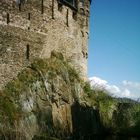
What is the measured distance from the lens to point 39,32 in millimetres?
34281

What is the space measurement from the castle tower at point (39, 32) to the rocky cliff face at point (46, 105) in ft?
2.88

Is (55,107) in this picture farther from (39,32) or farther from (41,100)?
(39,32)

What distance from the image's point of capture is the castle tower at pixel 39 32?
31328 millimetres

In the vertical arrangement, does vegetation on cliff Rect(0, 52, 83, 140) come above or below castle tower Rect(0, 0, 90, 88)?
below

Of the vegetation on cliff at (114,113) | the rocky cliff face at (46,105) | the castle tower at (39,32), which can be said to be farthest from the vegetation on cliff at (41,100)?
the vegetation on cliff at (114,113)

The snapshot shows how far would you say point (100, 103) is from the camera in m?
41.0

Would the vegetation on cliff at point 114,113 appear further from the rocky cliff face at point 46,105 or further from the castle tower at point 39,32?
the castle tower at point 39,32

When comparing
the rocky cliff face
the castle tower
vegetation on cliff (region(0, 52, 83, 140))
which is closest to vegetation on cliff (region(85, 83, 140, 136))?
the rocky cliff face

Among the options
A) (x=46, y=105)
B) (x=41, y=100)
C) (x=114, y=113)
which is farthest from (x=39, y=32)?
(x=114, y=113)

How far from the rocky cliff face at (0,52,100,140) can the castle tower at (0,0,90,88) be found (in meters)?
0.88

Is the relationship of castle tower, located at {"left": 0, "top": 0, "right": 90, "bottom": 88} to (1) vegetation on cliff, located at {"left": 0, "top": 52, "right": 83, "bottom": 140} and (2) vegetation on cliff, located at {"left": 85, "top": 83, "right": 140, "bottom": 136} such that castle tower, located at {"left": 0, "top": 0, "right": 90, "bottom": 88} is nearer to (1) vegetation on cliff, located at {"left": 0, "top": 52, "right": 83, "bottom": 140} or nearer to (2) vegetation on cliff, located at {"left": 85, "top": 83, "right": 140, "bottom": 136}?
(1) vegetation on cliff, located at {"left": 0, "top": 52, "right": 83, "bottom": 140}

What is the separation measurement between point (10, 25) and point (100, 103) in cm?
1346

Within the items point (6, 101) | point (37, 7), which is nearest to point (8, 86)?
point (6, 101)

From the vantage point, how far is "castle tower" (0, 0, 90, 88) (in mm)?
31328
